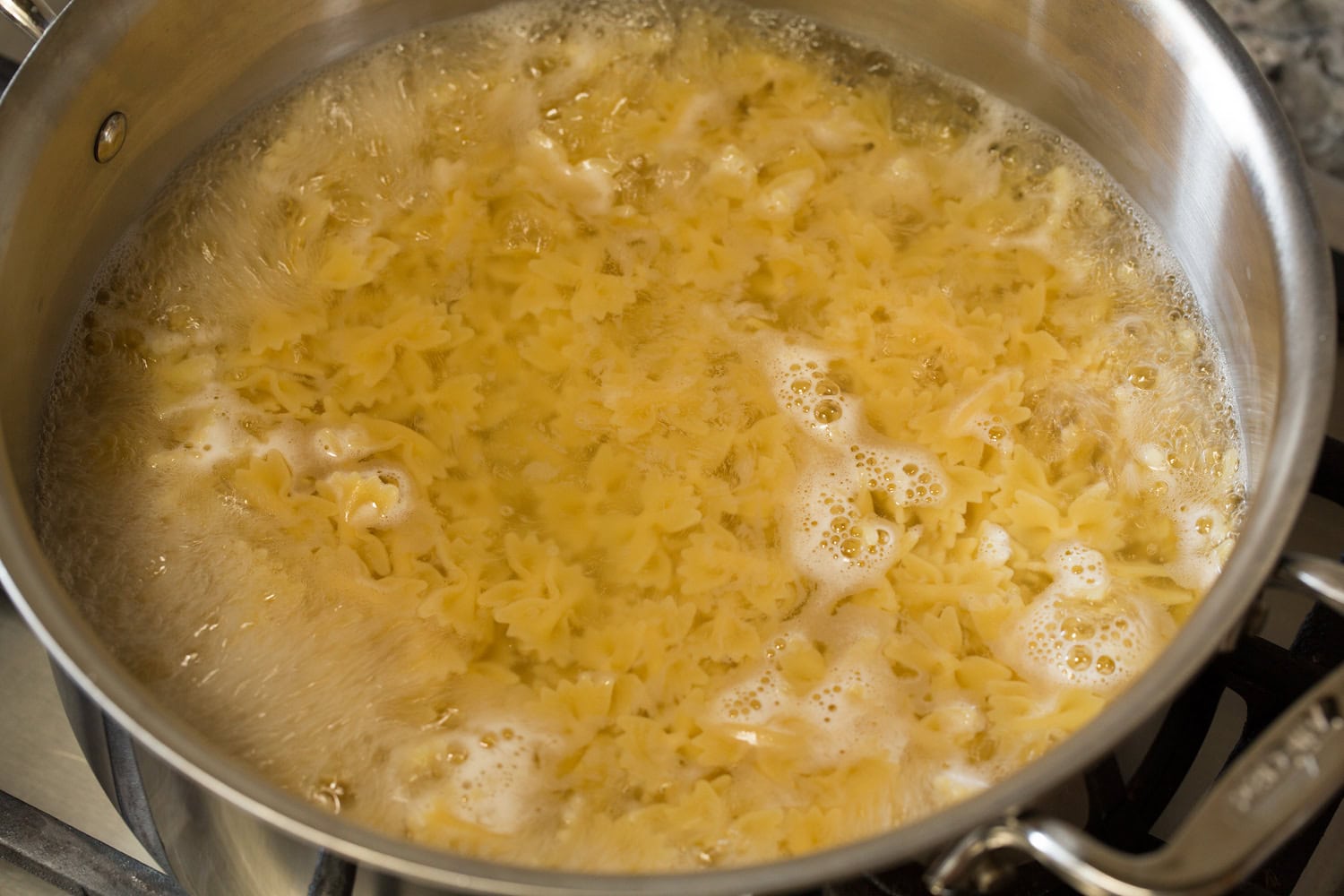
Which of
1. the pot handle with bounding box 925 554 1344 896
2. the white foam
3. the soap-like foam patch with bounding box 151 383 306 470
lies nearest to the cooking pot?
the pot handle with bounding box 925 554 1344 896

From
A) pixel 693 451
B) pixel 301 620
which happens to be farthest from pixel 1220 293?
pixel 301 620

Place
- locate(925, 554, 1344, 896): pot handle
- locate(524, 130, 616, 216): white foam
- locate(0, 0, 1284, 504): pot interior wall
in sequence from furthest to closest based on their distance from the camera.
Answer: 1. locate(524, 130, 616, 216): white foam
2. locate(0, 0, 1284, 504): pot interior wall
3. locate(925, 554, 1344, 896): pot handle

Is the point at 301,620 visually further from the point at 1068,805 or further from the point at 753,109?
the point at 753,109

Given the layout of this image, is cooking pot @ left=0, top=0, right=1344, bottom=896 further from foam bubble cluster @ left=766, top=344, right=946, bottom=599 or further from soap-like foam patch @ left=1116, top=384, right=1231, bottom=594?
foam bubble cluster @ left=766, top=344, right=946, bottom=599

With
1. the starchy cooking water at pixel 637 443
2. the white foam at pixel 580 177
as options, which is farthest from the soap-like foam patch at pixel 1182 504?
the white foam at pixel 580 177

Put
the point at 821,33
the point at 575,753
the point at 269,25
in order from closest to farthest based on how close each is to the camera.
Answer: the point at 575,753
the point at 269,25
the point at 821,33

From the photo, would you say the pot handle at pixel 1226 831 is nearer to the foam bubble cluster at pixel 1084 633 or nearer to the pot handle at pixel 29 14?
the foam bubble cluster at pixel 1084 633

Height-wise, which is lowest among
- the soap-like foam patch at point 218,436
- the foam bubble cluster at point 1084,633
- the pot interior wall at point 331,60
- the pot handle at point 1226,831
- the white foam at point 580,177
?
the foam bubble cluster at point 1084,633
